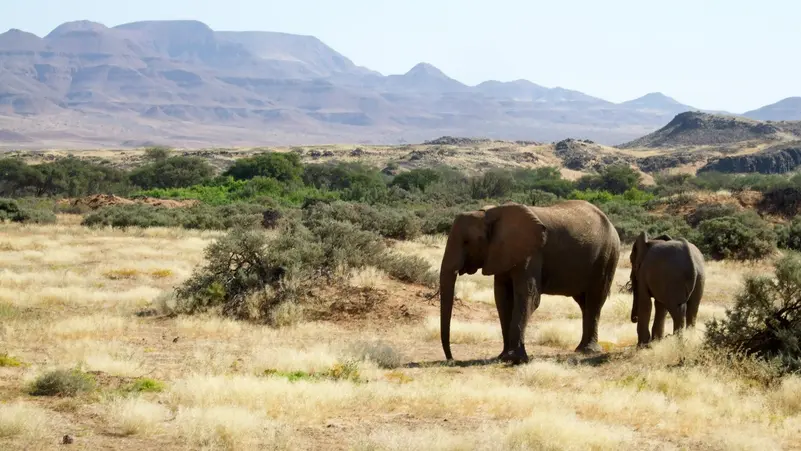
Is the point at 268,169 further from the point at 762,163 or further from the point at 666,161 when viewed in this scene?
the point at 762,163

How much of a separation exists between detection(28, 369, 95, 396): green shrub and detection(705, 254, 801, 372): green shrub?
7.83m

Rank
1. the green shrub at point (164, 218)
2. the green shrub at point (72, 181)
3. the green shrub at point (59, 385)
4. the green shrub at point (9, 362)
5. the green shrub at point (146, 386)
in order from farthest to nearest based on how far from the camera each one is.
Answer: the green shrub at point (72, 181)
the green shrub at point (164, 218)
the green shrub at point (9, 362)
the green shrub at point (146, 386)
the green shrub at point (59, 385)

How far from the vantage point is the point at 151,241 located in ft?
107

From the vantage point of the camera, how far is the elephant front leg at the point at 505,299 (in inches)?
534

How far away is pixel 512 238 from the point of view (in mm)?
13047

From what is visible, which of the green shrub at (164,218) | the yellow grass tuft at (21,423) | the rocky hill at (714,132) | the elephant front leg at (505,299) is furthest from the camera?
the rocky hill at (714,132)

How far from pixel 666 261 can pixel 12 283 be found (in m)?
14.4

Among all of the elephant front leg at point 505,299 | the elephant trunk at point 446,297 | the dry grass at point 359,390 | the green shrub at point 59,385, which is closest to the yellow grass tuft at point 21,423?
the dry grass at point 359,390

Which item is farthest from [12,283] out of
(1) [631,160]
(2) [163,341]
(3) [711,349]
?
(1) [631,160]

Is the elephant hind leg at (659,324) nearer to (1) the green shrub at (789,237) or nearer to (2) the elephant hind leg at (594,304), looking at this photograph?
(2) the elephant hind leg at (594,304)

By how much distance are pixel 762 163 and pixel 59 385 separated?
101601 millimetres

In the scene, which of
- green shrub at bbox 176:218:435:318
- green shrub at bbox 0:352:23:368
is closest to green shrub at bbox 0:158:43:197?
green shrub at bbox 176:218:435:318

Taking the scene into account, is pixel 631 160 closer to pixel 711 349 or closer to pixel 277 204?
pixel 277 204

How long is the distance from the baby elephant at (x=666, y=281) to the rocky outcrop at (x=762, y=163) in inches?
3534
